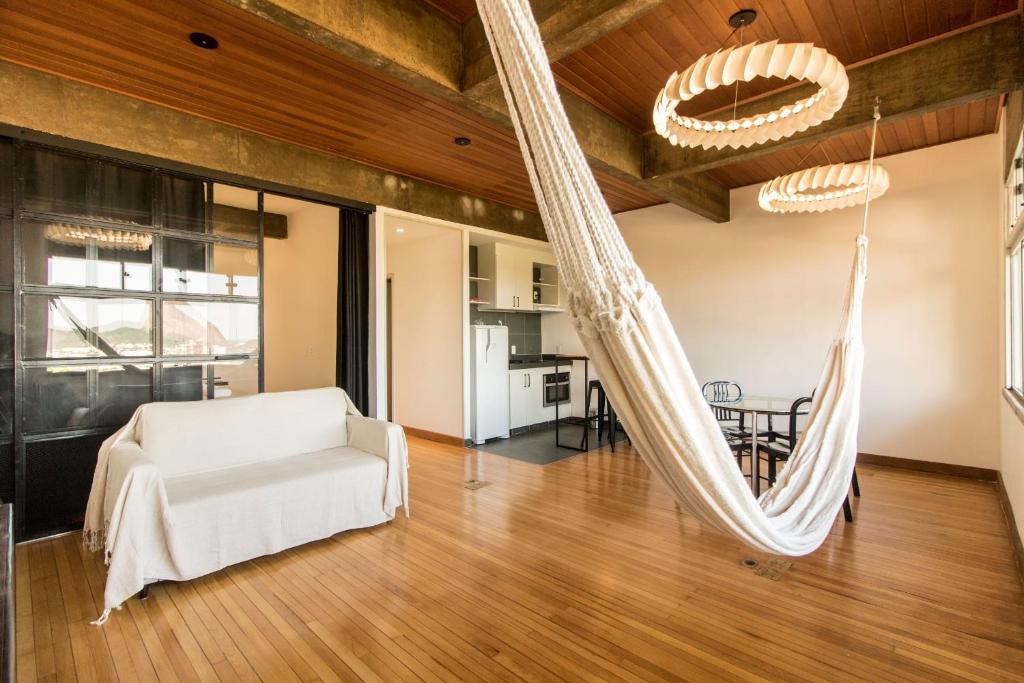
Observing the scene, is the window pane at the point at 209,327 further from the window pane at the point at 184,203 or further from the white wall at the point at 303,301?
the white wall at the point at 303,301

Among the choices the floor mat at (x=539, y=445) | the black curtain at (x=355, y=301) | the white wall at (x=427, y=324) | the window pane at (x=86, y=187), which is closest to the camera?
the window pane at (x=86, y=187)

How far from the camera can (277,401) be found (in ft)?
10.4

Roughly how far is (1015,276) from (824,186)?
1302 mm

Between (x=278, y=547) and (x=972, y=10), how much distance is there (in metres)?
4.54

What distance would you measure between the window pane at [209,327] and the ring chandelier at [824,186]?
3.96 metres

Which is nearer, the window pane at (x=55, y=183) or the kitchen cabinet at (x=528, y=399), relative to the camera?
the window pane at (x=55, y=183)

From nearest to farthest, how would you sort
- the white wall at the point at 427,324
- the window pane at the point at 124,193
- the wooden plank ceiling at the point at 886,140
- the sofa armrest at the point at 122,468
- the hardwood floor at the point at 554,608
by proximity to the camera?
the hardwood floor at the point at 554,608
the sofa armrest at the point at 122,468
the window pane at the point at 124,193
the wooden plank ceiling at the point at 886,140
the white wall at the point at 427,324

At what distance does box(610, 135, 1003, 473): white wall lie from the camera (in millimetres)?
4004

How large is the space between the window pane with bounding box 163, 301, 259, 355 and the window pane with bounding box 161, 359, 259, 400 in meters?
0.10

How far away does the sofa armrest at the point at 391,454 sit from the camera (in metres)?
3.02

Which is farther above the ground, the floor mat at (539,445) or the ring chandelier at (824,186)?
the ring chandelier at (824,186)

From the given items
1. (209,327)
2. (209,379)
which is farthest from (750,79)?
(209,379)

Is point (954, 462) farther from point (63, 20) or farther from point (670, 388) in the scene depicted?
point (63, 20)

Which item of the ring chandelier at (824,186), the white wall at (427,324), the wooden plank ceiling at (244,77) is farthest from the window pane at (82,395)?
the ring chandelier at (824,186)
